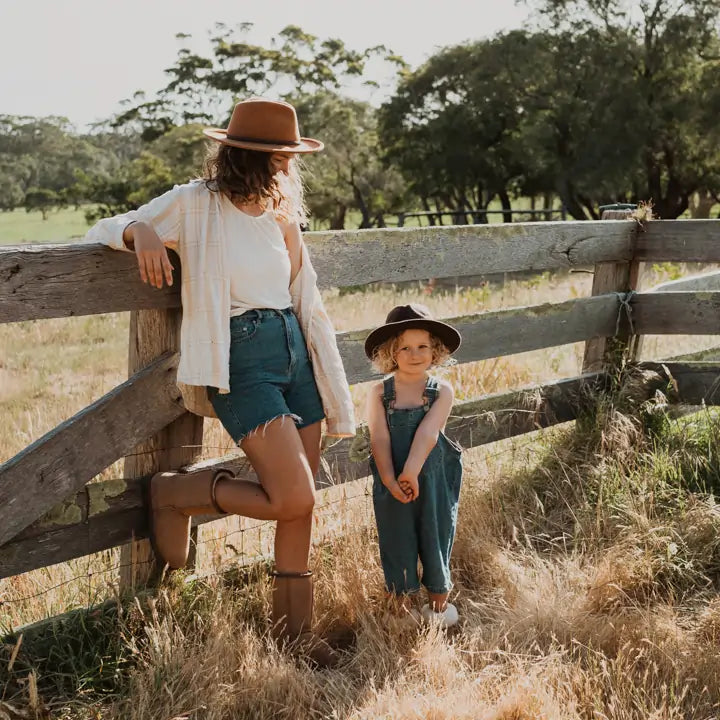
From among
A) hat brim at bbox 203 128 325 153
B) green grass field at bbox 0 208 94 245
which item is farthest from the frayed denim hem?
green grass field at bbox 0 208 94 245

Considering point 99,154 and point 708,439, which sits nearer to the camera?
point 708,439

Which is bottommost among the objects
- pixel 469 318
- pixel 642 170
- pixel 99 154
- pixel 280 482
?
pixel 280 482

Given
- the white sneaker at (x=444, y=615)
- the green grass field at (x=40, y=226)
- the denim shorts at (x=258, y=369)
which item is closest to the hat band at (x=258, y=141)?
the denim shorts at (x=258, y=369)

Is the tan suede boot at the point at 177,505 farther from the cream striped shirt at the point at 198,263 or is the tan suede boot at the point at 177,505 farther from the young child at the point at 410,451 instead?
the young child at the point at 410,451

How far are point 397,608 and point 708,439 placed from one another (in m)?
2.10

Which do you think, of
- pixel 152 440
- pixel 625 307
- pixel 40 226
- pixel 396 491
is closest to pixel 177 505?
pixel 152 440

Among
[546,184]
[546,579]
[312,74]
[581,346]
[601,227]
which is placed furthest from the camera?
[312,74]

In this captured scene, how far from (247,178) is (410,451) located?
3.61 feet

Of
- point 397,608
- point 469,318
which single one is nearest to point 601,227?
point 469,318

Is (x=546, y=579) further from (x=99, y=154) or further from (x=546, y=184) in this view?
(x=99, y=154)

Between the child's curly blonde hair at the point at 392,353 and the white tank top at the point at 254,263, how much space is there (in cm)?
49

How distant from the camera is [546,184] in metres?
38.7

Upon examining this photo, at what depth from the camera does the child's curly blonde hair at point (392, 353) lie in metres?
3.30

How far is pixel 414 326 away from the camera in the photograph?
324cm
